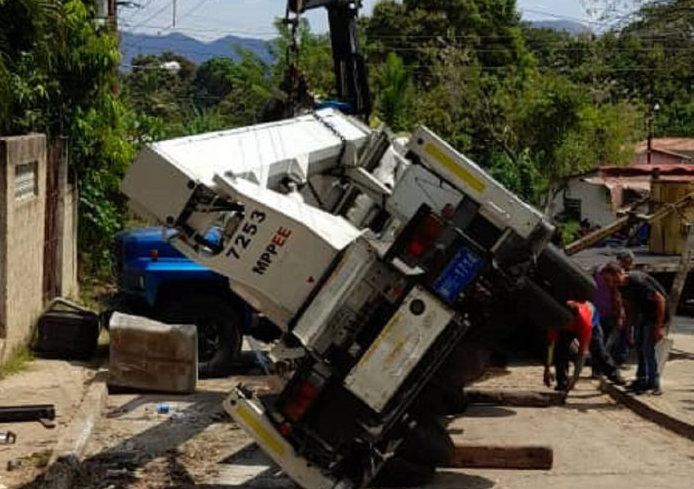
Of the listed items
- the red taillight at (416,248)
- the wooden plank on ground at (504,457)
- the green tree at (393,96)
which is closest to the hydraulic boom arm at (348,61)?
the wooden plank on ground at (504,457)

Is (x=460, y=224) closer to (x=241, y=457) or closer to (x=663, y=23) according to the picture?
(x=241, y=457)

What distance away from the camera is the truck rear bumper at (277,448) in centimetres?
862

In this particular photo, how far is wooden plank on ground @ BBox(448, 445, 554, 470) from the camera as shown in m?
10.4

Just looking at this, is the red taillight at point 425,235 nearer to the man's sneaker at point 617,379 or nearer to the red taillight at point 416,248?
the red taillight at point 416,248

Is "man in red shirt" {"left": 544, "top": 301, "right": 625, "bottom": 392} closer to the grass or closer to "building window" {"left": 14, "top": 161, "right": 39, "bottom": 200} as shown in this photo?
the grass

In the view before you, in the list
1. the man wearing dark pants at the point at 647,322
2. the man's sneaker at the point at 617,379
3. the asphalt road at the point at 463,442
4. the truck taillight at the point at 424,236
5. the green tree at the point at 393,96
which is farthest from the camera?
the green tree at the point at 393,96

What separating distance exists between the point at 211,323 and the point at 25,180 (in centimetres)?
280

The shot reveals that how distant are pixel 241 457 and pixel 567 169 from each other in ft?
108

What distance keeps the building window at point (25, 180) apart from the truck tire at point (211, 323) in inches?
82.5

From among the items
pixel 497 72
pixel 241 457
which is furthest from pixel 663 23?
pixel 497 72

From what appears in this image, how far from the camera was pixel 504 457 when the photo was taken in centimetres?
1048

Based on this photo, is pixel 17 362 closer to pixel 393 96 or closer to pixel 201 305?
pixel 201 305

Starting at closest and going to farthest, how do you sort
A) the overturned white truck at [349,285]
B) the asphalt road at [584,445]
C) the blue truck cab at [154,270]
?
the overturned white truck at [349,285] < the asphalt road at [584,445] < the blue truck cab at [154,270]

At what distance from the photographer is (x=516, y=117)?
43844 millimetres
